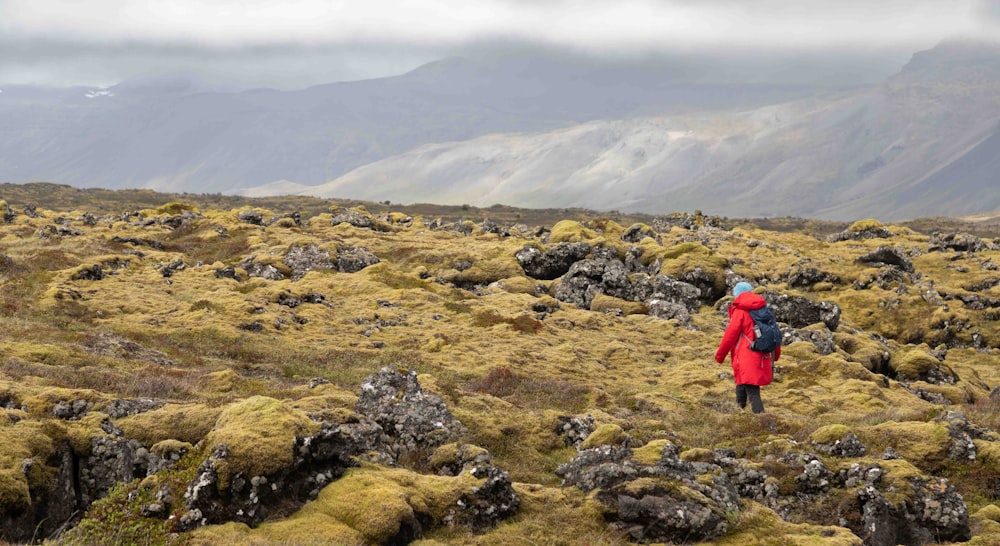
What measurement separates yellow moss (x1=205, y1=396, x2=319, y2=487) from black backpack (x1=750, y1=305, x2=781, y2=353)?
1478 centimetres

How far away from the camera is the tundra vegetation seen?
47.7 feet

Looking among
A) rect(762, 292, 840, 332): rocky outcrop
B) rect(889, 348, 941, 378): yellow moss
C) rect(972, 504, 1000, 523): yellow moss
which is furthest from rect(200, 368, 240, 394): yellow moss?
rect(762, 292, 840, 332): rocky outcrop

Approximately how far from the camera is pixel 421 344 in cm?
3872

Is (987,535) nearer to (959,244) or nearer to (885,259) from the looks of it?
(885,259)

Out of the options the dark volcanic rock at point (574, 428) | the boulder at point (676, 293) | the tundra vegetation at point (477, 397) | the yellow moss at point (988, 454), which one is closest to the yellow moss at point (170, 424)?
the tundra vegetation at point (477, 397)

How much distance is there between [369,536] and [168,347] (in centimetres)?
2273

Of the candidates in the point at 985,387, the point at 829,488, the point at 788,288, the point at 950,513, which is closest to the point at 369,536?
the point at 829,488

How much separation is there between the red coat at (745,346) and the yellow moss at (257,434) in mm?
14319

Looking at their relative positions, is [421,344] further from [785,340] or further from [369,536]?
[369,536]

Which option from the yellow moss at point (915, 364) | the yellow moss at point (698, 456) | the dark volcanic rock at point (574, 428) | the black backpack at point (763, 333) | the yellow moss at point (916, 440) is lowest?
the yellow moss at point (915, 364)

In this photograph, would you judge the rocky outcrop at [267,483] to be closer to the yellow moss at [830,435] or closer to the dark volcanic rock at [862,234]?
the yellow moss at [830,435]

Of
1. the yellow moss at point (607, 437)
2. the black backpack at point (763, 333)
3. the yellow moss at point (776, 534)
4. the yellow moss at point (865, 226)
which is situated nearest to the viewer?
the yellow moss at point (776, 534)

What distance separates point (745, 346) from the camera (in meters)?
24.5

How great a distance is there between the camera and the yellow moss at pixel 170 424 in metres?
16.8
